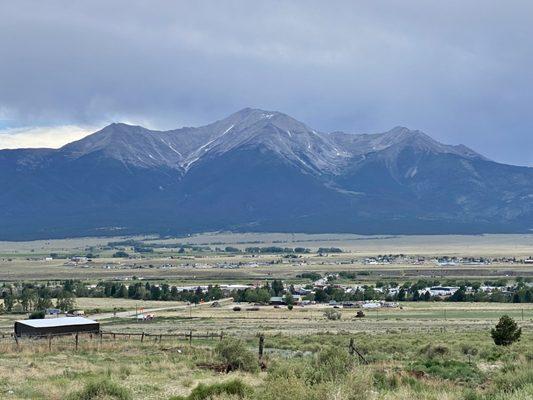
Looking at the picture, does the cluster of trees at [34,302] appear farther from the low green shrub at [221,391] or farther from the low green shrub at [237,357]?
the low green shrub at [221,391]

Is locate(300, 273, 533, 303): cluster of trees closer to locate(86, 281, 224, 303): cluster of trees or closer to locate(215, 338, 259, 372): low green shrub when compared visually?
locate(86, 281, 224, 303): cluster of trees

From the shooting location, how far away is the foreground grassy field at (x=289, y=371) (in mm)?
16828

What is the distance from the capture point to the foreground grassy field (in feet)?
55.2

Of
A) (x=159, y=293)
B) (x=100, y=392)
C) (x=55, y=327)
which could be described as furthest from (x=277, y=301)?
Answer: (x=100, y=392)

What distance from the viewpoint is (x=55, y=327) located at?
42.6 meters

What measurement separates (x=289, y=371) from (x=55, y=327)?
28.1m

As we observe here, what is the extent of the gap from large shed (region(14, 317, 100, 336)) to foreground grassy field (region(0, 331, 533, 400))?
3.38 meters

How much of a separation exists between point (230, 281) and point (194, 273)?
21.5 meters

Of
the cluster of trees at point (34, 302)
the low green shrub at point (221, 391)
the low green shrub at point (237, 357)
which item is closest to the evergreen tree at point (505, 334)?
the low green shrub at point (237, 357)

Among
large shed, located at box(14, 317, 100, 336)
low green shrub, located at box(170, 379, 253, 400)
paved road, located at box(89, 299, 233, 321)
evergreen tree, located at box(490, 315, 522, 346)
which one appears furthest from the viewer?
paved road, located at box(89, 299, 233, 321)

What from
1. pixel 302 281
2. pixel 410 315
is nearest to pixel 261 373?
pixel 410 315

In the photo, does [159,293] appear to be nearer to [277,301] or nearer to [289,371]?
[277,301]

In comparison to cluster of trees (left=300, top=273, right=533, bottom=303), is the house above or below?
below

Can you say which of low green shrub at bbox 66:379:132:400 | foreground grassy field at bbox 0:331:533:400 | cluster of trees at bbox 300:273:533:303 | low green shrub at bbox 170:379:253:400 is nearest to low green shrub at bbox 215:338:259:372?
foreground grassy field at bbox 0:331:533:400
